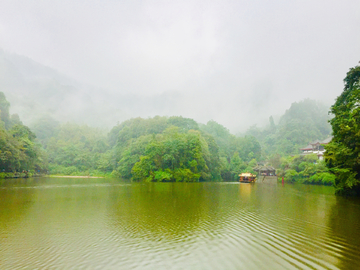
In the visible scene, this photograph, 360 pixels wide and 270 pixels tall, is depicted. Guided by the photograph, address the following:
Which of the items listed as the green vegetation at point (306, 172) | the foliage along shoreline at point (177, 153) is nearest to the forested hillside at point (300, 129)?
the foliage along shoreline at point (177, 153)

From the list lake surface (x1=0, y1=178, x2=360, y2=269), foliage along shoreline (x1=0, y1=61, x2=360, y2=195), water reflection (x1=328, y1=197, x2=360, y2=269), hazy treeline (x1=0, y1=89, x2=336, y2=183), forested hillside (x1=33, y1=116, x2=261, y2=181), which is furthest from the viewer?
forested hillside (x1=33, y1=116, x2=261, y2=181)

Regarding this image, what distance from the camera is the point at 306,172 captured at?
3903 cm

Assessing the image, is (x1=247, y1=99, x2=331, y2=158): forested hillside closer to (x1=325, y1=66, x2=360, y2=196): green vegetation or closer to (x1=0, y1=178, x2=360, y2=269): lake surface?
(x1=325, y1=66, x2=360, y2=196): green vegetation

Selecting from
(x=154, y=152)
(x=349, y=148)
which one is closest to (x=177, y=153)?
(x=154, y=152)

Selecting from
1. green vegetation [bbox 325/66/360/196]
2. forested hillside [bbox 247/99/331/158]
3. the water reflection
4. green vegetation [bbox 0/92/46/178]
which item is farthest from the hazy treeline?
the water reflection

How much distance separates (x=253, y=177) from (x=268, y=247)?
36.4 m

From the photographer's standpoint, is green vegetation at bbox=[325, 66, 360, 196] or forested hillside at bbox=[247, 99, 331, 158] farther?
forested hillside at bbox=[247, 99, 331, 158]

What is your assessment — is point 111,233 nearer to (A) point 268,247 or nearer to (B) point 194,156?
(A) point 268,247

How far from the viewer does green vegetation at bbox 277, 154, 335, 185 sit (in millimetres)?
35219

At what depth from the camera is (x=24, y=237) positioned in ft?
22.2

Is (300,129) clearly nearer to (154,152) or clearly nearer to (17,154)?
(154,152)

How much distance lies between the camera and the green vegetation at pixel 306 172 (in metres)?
35.2

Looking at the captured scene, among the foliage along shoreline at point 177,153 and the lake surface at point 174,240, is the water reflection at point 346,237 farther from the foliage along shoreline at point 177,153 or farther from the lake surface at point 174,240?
the foliage along shoreline at point 177,153

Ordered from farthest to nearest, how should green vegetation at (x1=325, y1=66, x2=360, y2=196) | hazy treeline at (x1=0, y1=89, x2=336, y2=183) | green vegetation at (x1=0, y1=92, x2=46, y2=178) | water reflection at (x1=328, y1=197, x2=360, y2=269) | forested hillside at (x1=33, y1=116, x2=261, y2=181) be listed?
forested hillside at (x1=33, y1=116, x2=261, y2=181), hazy treeline at (x1=0, y1=89, x2=336, y2=183), green vegetation at (x1=0, y1=92, x2=46, y2=178), green vegetation at (x1=325, y1=66, x2=360, y2=196), water reflection at (x1=328, y1=197, x2=360, y2=269)
